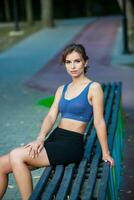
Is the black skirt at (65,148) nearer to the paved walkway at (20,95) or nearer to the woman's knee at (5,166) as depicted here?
the woman's knee at (5,166)

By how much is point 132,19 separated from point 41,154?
819 inches

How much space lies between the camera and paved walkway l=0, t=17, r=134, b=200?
320 inches

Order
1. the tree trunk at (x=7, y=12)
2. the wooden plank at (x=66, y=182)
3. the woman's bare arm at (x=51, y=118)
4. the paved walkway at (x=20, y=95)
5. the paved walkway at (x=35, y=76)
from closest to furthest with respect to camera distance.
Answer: the wooden plank at (x=66, y=182), the woman's bare arm at (x=51, y=118), the paved walkway at (x=20, y=95), the paved walkway at (x=35, y=76), the tree trunk at (x=7, y=12)

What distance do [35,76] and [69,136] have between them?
937 cm

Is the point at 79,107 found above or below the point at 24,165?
above

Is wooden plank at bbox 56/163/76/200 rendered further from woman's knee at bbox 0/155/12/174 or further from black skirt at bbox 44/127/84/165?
woman's knee at bbox 0/155/12/174

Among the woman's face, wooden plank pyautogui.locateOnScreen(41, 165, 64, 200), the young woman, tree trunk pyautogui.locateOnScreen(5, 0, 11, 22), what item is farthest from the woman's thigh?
tree trunk pyautogui.locateOnScreen(5, 0, 11, 22)

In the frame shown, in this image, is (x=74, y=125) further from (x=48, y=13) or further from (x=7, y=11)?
(x=7, y=11)

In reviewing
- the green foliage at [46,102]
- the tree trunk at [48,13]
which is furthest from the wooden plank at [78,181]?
the tree trunk at [48,13]

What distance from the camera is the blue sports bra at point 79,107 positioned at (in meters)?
4.41

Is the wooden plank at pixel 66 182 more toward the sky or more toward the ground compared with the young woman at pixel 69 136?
more toward the ground

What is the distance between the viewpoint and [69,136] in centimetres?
440

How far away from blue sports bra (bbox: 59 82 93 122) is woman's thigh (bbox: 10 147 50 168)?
0.39 metres

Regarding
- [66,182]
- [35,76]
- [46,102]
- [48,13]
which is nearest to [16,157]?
[66,182]
